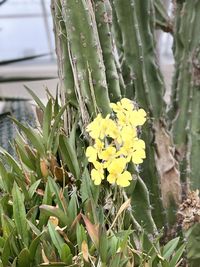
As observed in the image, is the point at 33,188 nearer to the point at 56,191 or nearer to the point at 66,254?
the point at 56,191

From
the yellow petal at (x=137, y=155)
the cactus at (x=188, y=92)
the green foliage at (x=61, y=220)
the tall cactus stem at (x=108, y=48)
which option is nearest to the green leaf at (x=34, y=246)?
the green foliage at (x=61, y=220)

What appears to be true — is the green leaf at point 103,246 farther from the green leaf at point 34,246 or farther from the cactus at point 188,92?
the cactus at point 188,92

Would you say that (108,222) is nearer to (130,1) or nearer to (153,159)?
(153,159)

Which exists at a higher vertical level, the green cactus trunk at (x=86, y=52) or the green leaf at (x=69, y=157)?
the green cactus trunk at (x=86, y=52)

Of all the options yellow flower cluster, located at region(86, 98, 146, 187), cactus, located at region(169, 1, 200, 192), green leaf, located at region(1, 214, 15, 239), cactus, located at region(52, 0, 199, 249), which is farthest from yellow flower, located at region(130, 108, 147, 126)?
cactus, located at region(169, 1, 200, 192)

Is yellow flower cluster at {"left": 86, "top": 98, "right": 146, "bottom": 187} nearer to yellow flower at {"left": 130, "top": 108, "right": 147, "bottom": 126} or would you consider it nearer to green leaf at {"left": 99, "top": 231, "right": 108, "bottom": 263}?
yellow flower at {"left": 130, "top": 108, "right": 147, "bottom": 126}

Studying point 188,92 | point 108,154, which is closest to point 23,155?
point 108,154
